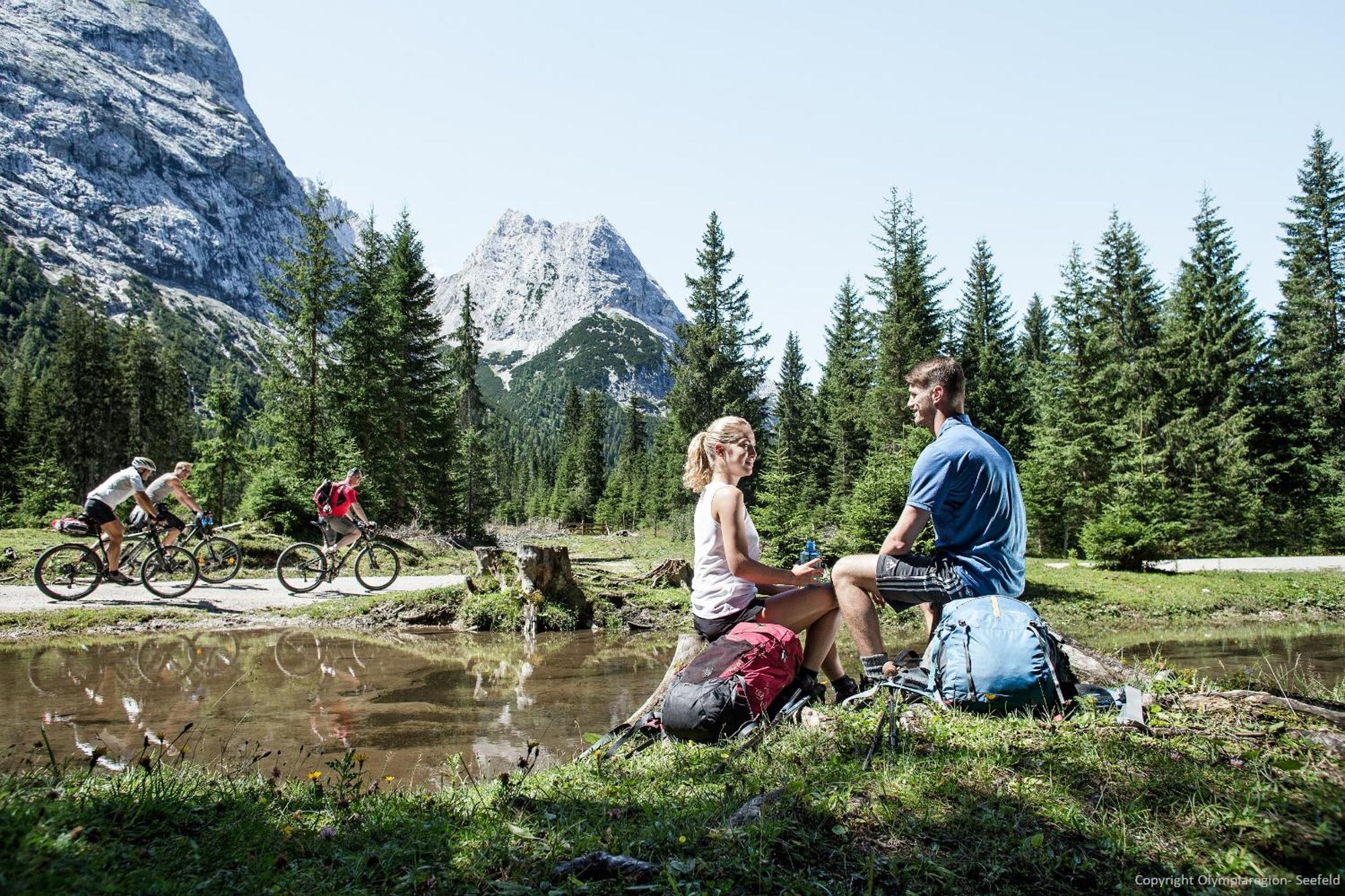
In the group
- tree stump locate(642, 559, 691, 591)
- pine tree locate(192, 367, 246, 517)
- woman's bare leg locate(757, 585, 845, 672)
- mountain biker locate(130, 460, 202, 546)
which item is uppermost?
pine tree locate(192, 367, 246, 517)

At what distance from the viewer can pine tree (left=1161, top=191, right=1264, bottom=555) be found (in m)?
30.1

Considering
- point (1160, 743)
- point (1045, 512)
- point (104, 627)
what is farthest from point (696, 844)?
point (1045, 512)

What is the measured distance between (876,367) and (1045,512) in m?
10.2

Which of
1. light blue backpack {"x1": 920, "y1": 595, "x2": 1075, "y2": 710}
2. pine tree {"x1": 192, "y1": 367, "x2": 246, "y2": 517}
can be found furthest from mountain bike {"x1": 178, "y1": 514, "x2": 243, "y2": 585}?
light blue backpack {"x1": 920, "y1": 595, "x2": 1075, "y2": 710}

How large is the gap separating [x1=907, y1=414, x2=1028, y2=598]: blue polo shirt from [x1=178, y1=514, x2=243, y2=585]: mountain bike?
13.1 metres

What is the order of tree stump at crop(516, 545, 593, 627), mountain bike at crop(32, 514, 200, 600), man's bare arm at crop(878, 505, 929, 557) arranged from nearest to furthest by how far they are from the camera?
man's bare arm at crop(878, 505, 929, 557), mountain bike at crop(32, 514, 200, 600), tree stump at crop(516, 545, 593, 627)

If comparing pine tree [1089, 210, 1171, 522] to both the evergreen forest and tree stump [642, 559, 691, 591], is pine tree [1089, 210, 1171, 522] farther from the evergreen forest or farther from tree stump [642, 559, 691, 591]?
tree stump [642, 559, 691, 591]

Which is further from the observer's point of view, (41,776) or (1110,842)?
(41,776)

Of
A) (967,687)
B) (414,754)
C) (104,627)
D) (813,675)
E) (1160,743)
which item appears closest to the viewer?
(1160,743)

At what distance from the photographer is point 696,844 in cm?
253

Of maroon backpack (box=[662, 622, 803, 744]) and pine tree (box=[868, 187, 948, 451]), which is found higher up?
pine tree (box=[868, 187, 948, 451])

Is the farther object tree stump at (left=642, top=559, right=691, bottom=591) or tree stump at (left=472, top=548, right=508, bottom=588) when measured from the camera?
tree stump at (left=642, top=559, right=691, bottom=591)

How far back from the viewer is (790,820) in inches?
104

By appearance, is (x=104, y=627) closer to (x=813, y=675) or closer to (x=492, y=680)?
(x=492, y=680)
